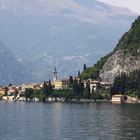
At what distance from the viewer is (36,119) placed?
114m

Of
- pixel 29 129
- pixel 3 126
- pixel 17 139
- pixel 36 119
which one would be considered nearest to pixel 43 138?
pixel 17 139

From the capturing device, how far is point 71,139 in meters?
78.9

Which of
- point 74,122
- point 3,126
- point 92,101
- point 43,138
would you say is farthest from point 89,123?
point 92,101

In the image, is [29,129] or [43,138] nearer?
[43,138]

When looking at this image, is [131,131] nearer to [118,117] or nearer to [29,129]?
[29,129]

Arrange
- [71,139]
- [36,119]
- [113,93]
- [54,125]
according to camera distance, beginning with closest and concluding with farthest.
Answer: [71,139]
[54,125]
[36,119]
[113,93]

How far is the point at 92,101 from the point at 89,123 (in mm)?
95883

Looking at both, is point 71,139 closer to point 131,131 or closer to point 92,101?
point 131,131

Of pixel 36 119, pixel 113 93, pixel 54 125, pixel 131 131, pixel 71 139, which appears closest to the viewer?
pixel 71 139

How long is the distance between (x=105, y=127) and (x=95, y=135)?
414 inches

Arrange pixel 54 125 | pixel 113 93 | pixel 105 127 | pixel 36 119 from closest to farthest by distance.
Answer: pixel 105 127, pixel 54 125, pixel 36 119, pixel 113 93

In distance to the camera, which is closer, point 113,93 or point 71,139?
point 71,139

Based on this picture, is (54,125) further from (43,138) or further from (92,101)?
(92,101)

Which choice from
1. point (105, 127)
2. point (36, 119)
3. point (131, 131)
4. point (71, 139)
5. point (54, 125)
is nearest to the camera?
point (71, 139)
